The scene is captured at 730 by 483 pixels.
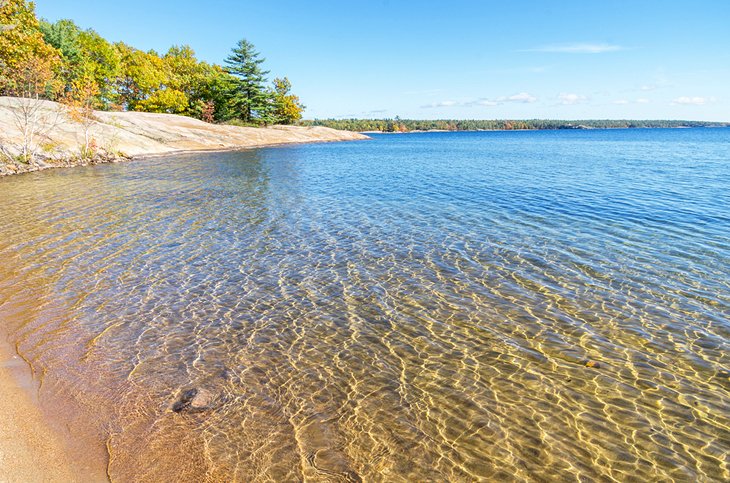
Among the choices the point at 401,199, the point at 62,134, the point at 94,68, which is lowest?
the point at 401,199

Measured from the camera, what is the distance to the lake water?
6.66 m

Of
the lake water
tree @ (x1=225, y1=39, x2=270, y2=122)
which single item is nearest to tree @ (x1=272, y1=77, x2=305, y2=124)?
tree @ (x1=225, y1=39, x2=270, y2=122)

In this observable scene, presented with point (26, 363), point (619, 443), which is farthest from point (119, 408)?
point (619, 443)

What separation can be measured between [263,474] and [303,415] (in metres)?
1.42

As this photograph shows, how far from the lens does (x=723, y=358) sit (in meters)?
9.12

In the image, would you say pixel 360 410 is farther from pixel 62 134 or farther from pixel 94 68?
pixel 94 68

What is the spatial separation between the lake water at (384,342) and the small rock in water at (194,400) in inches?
5.3

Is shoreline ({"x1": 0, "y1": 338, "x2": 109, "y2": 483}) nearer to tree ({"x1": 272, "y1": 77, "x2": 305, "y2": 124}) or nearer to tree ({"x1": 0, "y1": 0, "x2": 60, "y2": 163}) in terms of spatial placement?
tree ({"x1": 0, "y1": 0, "x2": 60, "y2": 163})

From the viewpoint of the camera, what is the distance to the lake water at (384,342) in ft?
21.9

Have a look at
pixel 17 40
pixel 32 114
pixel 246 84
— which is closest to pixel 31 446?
pixel 32 114

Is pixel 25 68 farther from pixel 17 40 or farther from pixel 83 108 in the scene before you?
pixel 83 108

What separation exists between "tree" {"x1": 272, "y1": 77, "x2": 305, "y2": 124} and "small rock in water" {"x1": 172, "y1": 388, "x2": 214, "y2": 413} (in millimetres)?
119549

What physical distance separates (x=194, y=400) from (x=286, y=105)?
12758 cm

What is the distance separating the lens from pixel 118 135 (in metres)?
61.5
